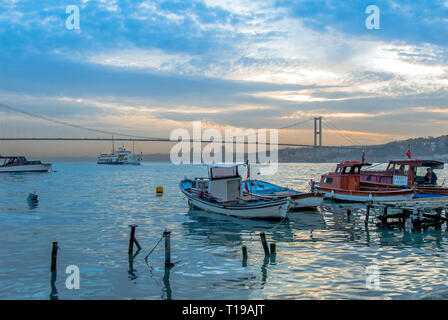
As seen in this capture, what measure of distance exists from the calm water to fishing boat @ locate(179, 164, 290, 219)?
710mm

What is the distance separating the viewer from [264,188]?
106 feet

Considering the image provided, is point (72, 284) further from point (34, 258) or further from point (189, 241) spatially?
point (189, 241)

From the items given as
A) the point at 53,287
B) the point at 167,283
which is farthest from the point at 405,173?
the point at 53,287

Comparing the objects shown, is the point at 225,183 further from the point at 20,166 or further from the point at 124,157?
the point at 124,157

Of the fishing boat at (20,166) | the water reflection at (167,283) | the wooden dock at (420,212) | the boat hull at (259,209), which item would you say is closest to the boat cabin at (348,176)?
the wooden dock at (420,212)

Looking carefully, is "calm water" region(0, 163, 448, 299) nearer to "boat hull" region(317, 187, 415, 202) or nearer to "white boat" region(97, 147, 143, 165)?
"boat hull" region(317, 187, 415, 202)

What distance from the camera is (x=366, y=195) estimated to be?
2908 centimetres

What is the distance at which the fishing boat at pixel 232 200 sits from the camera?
21578 millimetres

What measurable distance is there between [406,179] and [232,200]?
53.4ft

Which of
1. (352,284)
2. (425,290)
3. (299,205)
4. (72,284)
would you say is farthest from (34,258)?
(299,205)

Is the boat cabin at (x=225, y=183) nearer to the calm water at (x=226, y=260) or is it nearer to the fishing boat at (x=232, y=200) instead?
the fishing boat at (x=232, y=200)

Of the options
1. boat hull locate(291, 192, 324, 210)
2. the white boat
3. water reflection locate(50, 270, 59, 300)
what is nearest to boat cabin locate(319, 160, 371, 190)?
boat hull locate(291, 192, 324, 210)

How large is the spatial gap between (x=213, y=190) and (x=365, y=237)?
10376mm

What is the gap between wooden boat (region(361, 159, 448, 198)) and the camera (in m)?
28.4
